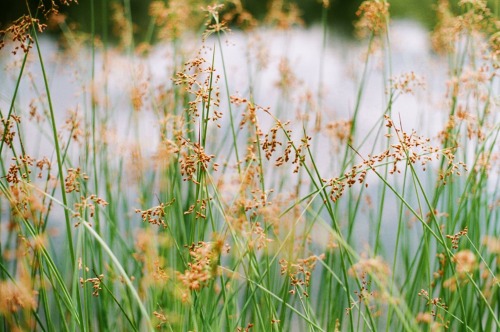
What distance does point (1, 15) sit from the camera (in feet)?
26.5

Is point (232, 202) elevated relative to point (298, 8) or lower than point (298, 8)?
lower

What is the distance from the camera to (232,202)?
5.75 ft

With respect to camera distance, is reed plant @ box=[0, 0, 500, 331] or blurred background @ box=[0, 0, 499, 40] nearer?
reed plant @ box=[0, 0, 500, 331]

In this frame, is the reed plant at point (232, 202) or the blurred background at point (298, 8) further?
the blurred background at point (298, 8)

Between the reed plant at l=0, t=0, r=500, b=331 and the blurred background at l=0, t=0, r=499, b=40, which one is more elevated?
the blurred background at l=0, t=0, r=499, b=40

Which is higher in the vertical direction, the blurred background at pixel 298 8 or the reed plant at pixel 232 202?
the blurred background at pixel 298 8

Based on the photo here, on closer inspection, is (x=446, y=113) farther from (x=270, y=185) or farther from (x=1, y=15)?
(x=1, y=15)

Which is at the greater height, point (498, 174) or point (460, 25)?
point (460, 25)

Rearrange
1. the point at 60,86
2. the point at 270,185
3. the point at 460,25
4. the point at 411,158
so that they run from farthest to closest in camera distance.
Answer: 1. the point at 60,86
2. the point at 270,185
3. the point at 460,25
4. the point at 411,158

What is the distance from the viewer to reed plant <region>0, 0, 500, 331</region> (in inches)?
60.9

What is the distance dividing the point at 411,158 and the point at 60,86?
5275 mm

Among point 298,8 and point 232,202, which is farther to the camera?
point 298,8

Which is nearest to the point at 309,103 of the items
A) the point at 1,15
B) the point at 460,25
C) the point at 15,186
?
the point at 460,25

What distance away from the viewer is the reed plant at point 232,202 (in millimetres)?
1547
